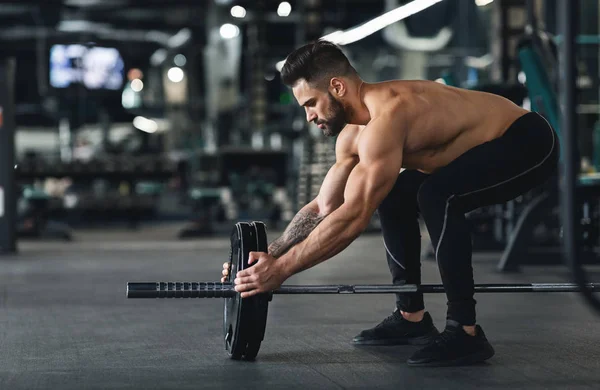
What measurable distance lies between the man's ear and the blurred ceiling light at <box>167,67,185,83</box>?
18.2m

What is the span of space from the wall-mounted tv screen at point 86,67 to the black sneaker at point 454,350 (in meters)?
12.4

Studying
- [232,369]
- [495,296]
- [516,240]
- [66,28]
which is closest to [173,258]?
[516,240]

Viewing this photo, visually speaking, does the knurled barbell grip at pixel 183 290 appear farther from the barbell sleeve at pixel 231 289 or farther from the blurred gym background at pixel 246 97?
the blurred gym background at pixel 246 97

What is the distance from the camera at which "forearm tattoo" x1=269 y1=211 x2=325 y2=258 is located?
2.64 m

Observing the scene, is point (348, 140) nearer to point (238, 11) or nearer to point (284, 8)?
point (284, 8)

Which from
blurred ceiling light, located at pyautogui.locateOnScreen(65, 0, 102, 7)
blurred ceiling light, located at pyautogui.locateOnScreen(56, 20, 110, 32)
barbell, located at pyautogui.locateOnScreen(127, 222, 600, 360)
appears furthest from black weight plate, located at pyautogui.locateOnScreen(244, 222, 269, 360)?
blurred ceiling light, located at pyautogui.locateOnScreen(56, 20, 110, 32)

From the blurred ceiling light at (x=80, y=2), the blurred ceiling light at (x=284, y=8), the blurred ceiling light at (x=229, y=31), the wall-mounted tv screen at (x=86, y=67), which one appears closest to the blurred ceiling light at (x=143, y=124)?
the blurred ceiling light at (x=80, y=2)

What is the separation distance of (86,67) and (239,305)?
12.7 m

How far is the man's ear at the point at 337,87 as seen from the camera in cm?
252

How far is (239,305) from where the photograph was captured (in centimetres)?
246

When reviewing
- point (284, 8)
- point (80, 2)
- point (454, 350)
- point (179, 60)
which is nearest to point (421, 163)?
point (454, 350)

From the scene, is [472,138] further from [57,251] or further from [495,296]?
[57,251]

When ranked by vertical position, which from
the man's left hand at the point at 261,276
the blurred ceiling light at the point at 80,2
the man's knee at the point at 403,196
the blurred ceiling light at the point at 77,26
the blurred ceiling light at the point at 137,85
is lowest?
the man's left hand at the point at 261,276

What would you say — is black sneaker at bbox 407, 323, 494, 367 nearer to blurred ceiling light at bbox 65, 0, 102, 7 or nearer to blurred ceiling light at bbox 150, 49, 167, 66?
blurred ceiling light at bbox 65, 0, 102, 7
